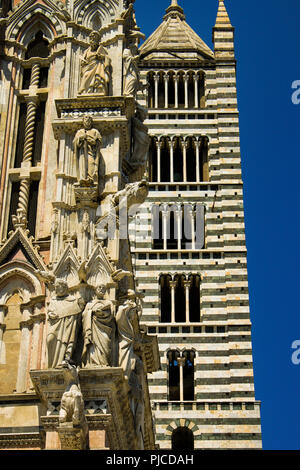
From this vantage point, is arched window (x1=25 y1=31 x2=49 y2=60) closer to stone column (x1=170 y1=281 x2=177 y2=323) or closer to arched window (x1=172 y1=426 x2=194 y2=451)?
arched window (x1=172 y1=426 x2=194 y2=451)

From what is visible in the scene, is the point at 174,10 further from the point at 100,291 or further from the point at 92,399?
the point at 92,399

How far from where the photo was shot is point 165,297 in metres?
43.6

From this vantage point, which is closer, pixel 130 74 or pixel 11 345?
pixel 11 345

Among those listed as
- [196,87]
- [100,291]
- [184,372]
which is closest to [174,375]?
[184,372]

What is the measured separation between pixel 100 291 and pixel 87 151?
2.82 m

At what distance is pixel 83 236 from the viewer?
53.0 ft

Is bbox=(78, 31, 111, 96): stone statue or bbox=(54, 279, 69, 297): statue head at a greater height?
bbox=(78, 31, 111, 96): stone statue

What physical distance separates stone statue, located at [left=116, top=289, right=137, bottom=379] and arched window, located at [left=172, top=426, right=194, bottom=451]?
2414cm

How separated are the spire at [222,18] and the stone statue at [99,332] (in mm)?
37473

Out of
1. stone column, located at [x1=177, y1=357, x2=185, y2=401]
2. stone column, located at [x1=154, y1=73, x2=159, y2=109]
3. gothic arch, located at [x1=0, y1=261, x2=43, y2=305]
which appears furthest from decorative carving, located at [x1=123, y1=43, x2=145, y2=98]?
stone column, located at [x1=154, y1=73, x2=159, y2=109]

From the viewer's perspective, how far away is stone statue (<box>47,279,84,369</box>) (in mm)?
14648

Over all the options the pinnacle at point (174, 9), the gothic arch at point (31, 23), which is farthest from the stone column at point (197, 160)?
the gothic arch at point (31, 23)
